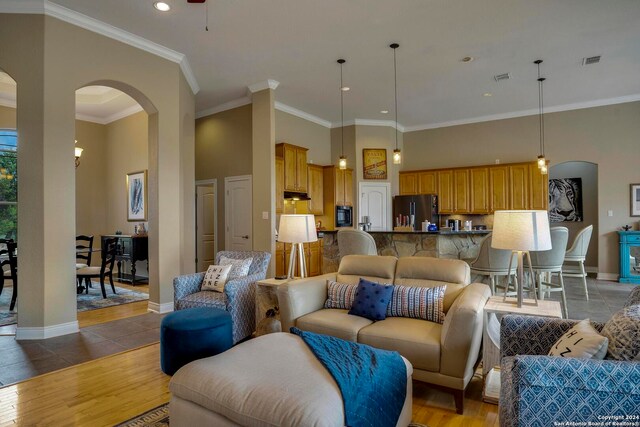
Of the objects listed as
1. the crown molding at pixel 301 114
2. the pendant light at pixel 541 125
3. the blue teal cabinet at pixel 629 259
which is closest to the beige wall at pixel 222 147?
the crown molding at pixel 301 114

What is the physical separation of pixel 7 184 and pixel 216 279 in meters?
5.96

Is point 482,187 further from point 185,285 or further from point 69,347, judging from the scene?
point 69,347

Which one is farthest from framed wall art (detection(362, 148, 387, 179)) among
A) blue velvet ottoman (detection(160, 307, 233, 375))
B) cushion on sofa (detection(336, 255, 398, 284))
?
blue velvet ottoman (detection(160, 307, 233, 375))

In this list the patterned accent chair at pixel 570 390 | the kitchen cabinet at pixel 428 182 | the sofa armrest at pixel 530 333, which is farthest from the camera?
the kitchen cabinet at pixel 428 182

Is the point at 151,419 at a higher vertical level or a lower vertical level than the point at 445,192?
lower

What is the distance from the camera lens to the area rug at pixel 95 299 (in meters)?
4.78

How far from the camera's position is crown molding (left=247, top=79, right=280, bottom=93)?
583 centimetres

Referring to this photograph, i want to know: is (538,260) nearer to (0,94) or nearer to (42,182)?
(42,182)

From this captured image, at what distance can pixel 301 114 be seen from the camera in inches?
296

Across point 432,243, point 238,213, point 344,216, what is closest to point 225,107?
point 238,213

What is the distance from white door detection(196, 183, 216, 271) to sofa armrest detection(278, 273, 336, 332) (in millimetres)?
4641

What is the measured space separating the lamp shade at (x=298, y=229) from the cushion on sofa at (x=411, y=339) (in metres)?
1.25

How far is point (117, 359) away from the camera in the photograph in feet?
10.6

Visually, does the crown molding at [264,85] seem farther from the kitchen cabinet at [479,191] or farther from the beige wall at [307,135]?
the kitchen cabinet at [479,191]
